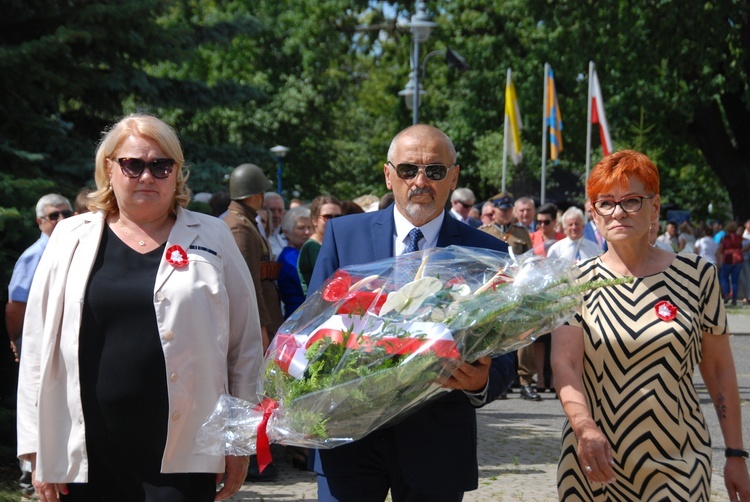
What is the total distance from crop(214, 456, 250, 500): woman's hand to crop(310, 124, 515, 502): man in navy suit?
0.26 meters

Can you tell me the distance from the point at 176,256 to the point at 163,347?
0.33m

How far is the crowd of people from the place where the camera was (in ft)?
11.8

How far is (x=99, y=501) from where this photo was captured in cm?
367

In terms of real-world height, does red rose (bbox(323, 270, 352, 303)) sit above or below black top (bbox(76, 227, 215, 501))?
above

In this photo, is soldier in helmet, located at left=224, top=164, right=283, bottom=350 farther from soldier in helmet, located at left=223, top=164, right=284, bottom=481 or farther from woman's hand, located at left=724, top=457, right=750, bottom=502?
woman's hand, located at left=724, top=457, right=750, bottom=502

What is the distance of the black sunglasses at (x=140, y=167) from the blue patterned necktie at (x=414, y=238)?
3.02 feet

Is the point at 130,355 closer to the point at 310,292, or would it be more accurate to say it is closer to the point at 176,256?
the point at 176,256

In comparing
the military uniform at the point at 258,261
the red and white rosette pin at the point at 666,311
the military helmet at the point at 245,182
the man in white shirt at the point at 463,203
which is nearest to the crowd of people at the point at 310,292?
the red and white rosette pin at the point at 666,311

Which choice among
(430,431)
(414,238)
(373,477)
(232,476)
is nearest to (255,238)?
(414,238)

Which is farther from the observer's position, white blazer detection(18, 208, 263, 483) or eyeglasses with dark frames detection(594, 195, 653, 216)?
eyeglasses with dark frames detection(594, 195, 653, 216)

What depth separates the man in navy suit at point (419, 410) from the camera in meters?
3.60

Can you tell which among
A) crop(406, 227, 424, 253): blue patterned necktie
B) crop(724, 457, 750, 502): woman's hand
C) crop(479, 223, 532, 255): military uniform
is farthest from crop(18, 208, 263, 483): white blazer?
crop(479, 223, 532, 255): military uniform

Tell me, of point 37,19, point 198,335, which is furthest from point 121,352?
point 37,19

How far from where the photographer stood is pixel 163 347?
3.59 metres
